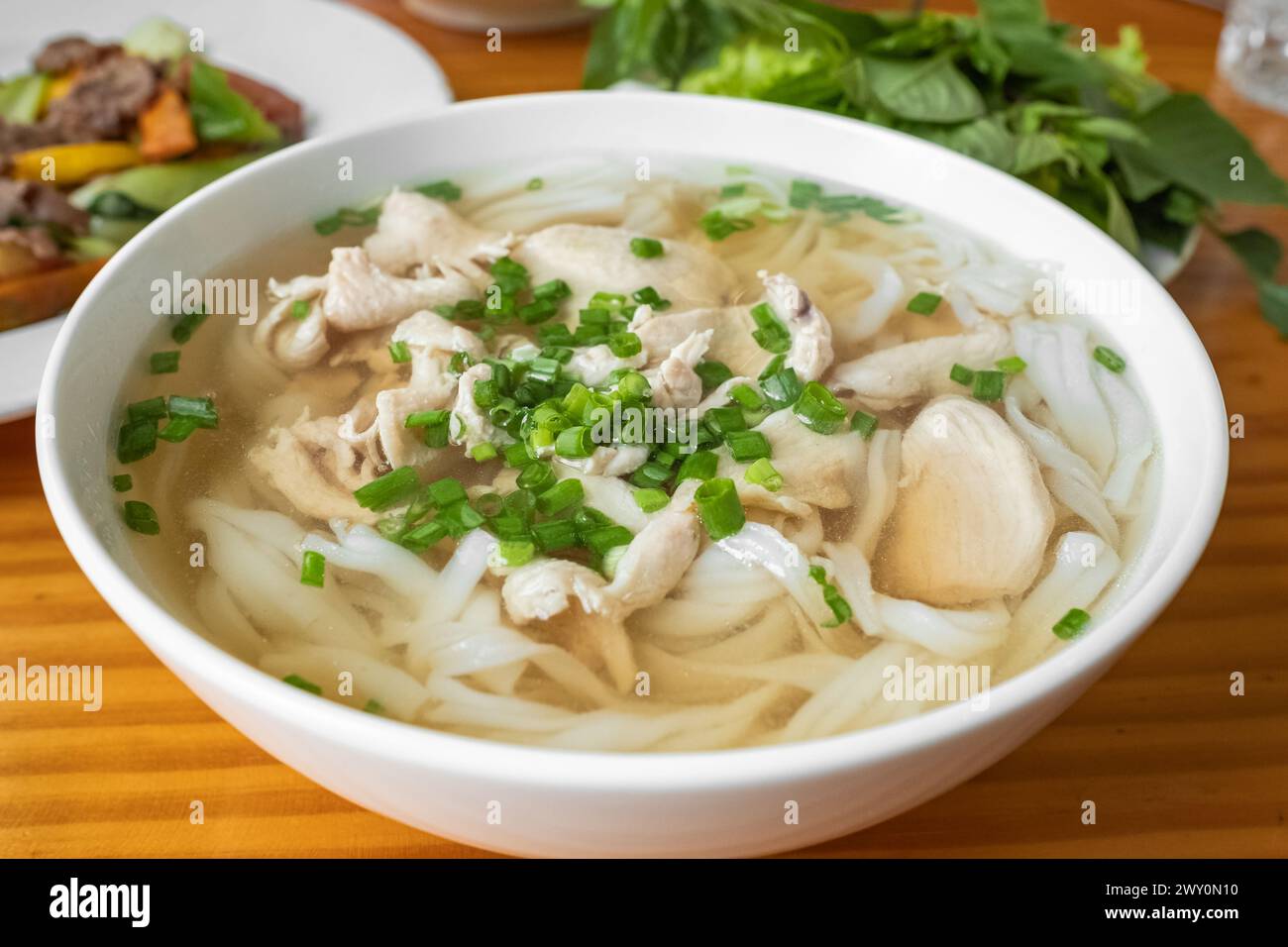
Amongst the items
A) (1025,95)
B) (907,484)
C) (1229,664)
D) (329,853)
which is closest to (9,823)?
(329,853)

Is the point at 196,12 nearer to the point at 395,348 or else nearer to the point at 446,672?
the point at 395,348

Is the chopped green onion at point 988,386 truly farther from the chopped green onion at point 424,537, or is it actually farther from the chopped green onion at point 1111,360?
the chopped green onion at point 424,537

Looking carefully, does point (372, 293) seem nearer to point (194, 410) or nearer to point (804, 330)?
point (194, 410)

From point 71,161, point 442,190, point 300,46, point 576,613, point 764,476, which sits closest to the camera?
point 576,613

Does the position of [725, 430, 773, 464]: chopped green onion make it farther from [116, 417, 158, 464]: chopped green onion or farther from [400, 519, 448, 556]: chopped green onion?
[116, 417, 158, 464]: chopped green onion

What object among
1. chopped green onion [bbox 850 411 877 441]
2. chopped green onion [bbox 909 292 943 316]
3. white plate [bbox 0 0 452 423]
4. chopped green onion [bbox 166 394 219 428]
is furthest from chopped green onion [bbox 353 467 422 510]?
white plate [bbox 0 0 452 423]

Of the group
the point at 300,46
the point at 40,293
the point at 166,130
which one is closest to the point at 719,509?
the point at 40,293

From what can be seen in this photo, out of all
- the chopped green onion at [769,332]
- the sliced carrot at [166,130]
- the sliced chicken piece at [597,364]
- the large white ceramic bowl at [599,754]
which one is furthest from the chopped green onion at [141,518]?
the sliced carrot at [166,130]

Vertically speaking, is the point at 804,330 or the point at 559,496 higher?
the point at 804,330
